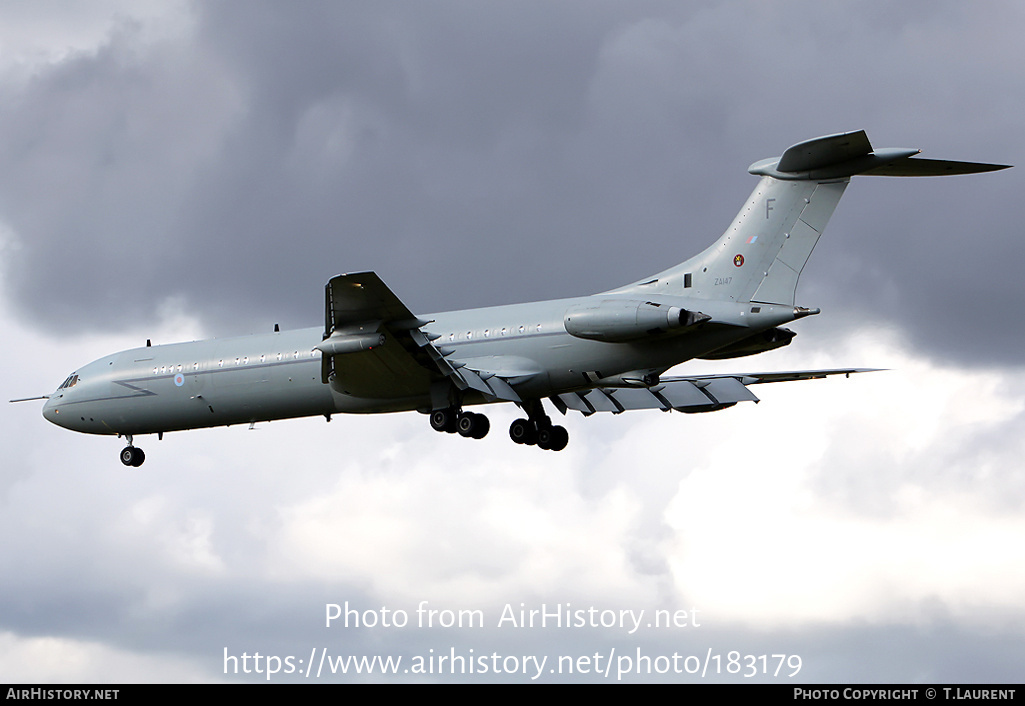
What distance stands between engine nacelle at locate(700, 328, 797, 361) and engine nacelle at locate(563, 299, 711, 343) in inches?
77.1

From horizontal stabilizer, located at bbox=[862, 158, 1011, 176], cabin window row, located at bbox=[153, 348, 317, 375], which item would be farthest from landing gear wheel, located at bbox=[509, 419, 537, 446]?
horizontal stabilizer, located at bbox=[862, 158, 1011, 176]

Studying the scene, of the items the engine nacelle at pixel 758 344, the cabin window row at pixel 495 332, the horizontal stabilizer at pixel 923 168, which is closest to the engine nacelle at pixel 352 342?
the cabin window row at pixel 495 332

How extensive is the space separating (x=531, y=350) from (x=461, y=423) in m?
3.06

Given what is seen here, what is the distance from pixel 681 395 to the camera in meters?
42.8

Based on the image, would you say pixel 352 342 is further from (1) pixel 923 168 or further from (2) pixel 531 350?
(1) pixel 923 168

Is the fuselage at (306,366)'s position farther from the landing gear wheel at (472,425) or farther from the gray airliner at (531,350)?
the landing gear wheel at (472,425)

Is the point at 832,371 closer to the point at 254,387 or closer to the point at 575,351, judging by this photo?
the point at 575,351

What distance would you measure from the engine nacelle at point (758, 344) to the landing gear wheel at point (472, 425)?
6341 mm

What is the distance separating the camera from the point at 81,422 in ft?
144

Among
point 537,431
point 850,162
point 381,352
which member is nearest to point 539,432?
point 537,431

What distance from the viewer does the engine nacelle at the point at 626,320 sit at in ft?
110
